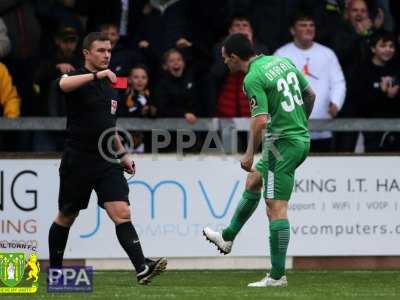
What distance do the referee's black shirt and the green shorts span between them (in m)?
1.49

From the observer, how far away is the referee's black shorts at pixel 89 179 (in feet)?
38.0

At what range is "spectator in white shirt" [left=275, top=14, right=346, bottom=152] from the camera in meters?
15.2

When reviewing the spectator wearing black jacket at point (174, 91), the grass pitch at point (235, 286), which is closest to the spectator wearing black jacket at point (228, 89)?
the spectator wearing black jacket at point (174, 91)

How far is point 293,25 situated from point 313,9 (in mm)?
861

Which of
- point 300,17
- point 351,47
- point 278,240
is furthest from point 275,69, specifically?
point 351,47

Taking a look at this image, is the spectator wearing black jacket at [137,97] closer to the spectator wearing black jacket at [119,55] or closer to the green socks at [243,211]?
the spectator wearing black jacket at [119,55]

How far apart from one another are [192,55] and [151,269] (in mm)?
4815

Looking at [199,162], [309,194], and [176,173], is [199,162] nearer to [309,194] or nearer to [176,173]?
[176,173]

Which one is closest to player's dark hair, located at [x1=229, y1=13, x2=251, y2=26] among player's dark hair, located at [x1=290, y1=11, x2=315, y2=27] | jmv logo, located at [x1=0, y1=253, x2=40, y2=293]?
player's dark hair, located at [x1=290, y1=11, x2=315, y2=27]

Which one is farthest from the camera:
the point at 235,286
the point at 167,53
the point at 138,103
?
the point at 167,53

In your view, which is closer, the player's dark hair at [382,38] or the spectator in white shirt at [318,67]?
the spectator in white shirt at [318,67]

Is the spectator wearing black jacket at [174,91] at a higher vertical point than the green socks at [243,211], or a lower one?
higher

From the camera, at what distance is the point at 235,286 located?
11.8 meters

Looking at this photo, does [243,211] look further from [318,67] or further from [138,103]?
[318,67]
